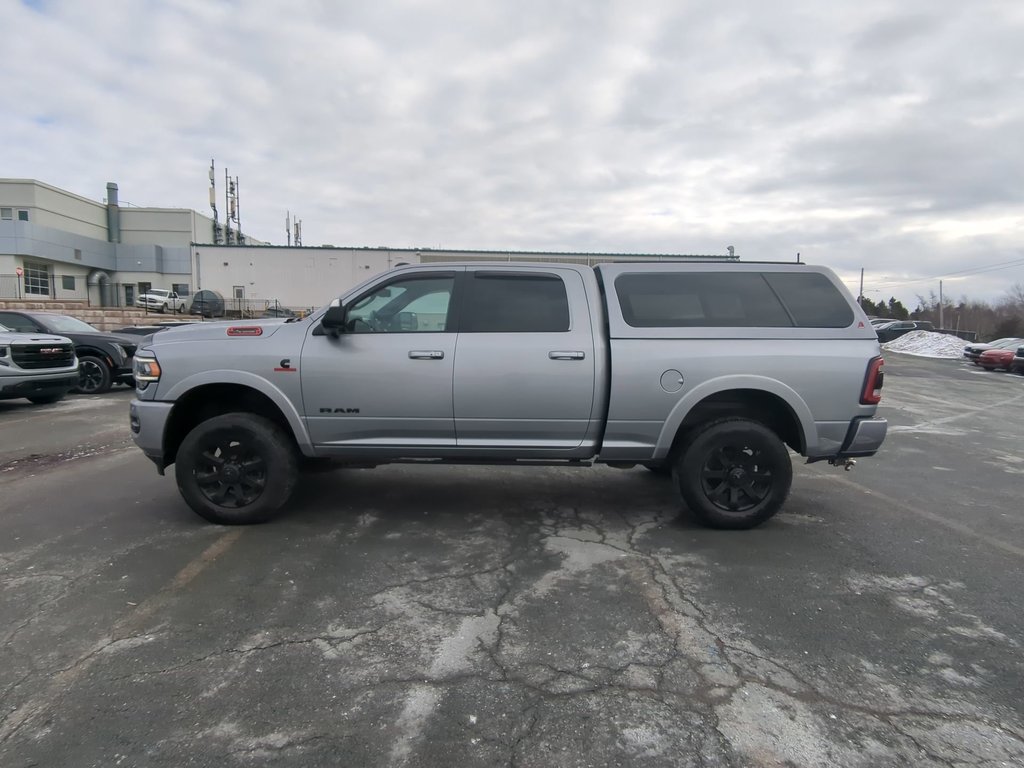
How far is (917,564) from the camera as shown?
165 inches

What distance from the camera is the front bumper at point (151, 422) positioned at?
4.61 meters

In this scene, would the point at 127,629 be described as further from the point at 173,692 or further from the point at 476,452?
the point at 476,452

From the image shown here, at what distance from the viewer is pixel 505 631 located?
3.21 meters

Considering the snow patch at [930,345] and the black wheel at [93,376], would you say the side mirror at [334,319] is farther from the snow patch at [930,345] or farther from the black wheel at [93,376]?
the snow patch at [930,345]

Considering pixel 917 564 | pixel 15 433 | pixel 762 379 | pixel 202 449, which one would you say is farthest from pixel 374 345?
pixel 15 433

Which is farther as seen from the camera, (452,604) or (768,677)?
(452,604)

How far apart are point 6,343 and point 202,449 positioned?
725 centimetres

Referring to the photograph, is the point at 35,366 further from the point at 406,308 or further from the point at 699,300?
the point at 699,300

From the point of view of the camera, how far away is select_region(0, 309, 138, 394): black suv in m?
12.1

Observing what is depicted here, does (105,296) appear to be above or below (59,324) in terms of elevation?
above

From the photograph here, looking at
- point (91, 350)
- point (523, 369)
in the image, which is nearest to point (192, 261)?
point (91, 350)

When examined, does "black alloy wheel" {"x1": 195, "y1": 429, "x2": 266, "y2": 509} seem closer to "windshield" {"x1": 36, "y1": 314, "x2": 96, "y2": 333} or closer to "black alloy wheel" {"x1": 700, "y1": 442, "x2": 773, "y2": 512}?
"black alloy wheel" {"x1": 700, "y1": 442, "x2": 773, "y2": 512}

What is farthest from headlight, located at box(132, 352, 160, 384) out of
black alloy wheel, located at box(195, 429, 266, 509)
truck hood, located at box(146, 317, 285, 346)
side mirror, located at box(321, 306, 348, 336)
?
side mirror, located at box(321, 306, 348, 336)

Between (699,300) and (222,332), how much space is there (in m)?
3.67
